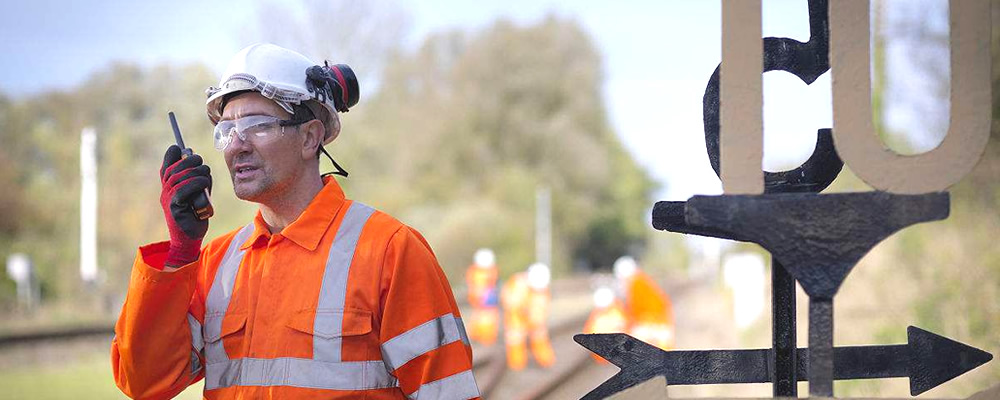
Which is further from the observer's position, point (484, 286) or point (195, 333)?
point (484, 286)

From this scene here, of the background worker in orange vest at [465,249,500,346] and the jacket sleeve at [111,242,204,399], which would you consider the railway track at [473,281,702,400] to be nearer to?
the background worker in orange vest at [465,249,500,346]

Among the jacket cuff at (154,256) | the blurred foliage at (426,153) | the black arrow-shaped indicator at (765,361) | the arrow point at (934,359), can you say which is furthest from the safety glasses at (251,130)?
the blurred foliage at (426,153)

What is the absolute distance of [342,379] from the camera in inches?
104

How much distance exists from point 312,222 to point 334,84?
434mm

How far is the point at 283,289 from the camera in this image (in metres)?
2.73

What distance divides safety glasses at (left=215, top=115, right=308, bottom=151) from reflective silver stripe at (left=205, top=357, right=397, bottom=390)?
0.58 m

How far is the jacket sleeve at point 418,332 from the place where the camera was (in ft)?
8.66

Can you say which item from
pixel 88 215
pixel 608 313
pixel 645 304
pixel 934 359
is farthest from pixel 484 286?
pixel 88 215

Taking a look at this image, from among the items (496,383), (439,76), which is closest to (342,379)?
(496,383)

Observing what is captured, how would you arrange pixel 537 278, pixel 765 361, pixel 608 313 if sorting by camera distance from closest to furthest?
pixel 765 361 < pixel 608 313 < pixel 537 278

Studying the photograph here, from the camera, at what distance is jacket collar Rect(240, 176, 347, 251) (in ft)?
9.13

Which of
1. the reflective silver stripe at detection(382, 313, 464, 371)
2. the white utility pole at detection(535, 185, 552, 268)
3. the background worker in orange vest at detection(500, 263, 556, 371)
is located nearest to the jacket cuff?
the reflective silver stripe at detection(382, 313, 464, 371)

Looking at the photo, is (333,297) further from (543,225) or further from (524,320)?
(543,225)

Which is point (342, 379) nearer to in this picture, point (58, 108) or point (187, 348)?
point (187, 348)
